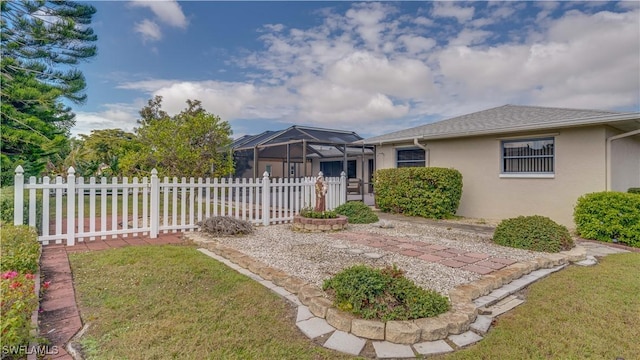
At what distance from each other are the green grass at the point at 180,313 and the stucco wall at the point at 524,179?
322 inches

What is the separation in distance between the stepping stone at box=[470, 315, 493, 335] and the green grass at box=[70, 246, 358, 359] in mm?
1240

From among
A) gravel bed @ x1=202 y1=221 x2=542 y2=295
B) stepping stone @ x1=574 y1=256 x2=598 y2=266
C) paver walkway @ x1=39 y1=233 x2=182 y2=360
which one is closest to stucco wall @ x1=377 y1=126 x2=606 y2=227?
gravel bed @ x1=202 y1=221 x2=542 y2=295

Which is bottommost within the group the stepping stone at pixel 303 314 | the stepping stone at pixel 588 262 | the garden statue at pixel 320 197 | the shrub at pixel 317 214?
the stepping stone at pixel 303 314

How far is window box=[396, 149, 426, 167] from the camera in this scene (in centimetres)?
1099

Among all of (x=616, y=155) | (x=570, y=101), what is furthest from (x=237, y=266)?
(x=570, y=101)

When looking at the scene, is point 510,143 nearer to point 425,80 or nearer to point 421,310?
point 425,80

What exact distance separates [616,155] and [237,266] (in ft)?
30.9

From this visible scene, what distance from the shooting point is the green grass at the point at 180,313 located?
2.20 metres

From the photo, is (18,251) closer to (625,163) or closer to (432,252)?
(432,252)

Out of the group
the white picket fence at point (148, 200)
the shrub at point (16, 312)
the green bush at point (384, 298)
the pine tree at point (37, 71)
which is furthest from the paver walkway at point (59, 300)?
the pine tree at point (37, 71)

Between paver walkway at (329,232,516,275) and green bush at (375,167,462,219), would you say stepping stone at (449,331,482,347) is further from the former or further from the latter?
green bush at (375,167,462,219)

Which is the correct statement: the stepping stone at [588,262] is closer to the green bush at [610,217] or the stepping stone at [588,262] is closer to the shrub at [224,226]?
the green bush at [610,217]

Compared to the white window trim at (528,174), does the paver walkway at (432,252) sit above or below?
below

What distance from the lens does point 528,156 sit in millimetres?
8617
